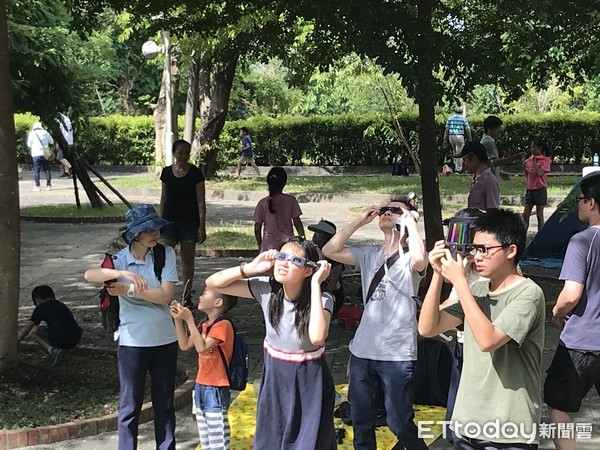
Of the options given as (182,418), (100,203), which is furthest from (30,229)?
(182,418)

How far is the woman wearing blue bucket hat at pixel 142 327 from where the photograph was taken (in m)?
5.39

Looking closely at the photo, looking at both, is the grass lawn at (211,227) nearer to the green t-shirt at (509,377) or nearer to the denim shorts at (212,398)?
the denim shorts at (212,398)

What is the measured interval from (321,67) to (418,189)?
1210 cm

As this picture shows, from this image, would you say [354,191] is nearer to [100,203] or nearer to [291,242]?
[100,203]

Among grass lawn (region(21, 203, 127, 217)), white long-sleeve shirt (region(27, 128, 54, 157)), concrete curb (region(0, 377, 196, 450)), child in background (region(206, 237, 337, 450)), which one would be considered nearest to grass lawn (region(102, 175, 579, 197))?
white long-sleeve shirt (region(27, 128, 54, 157))

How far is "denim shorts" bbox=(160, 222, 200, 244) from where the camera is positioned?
956cm

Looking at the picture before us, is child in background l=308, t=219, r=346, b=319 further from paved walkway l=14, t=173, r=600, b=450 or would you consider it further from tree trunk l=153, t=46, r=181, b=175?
tree trunk l=153, t=46, r=181, b=175

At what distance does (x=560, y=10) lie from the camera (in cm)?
884

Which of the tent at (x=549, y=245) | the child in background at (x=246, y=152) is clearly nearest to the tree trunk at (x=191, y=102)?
the child in background at (x=246, y=152)

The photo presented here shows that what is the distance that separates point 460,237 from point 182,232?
571 centimetres

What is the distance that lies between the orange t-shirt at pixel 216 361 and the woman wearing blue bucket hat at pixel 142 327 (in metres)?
0.31

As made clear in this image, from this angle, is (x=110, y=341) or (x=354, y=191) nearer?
(x=110, y=341)

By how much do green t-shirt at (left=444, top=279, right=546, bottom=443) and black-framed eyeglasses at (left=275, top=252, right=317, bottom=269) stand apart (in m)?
1.03

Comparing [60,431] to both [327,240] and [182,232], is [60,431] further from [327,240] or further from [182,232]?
[182,232]
